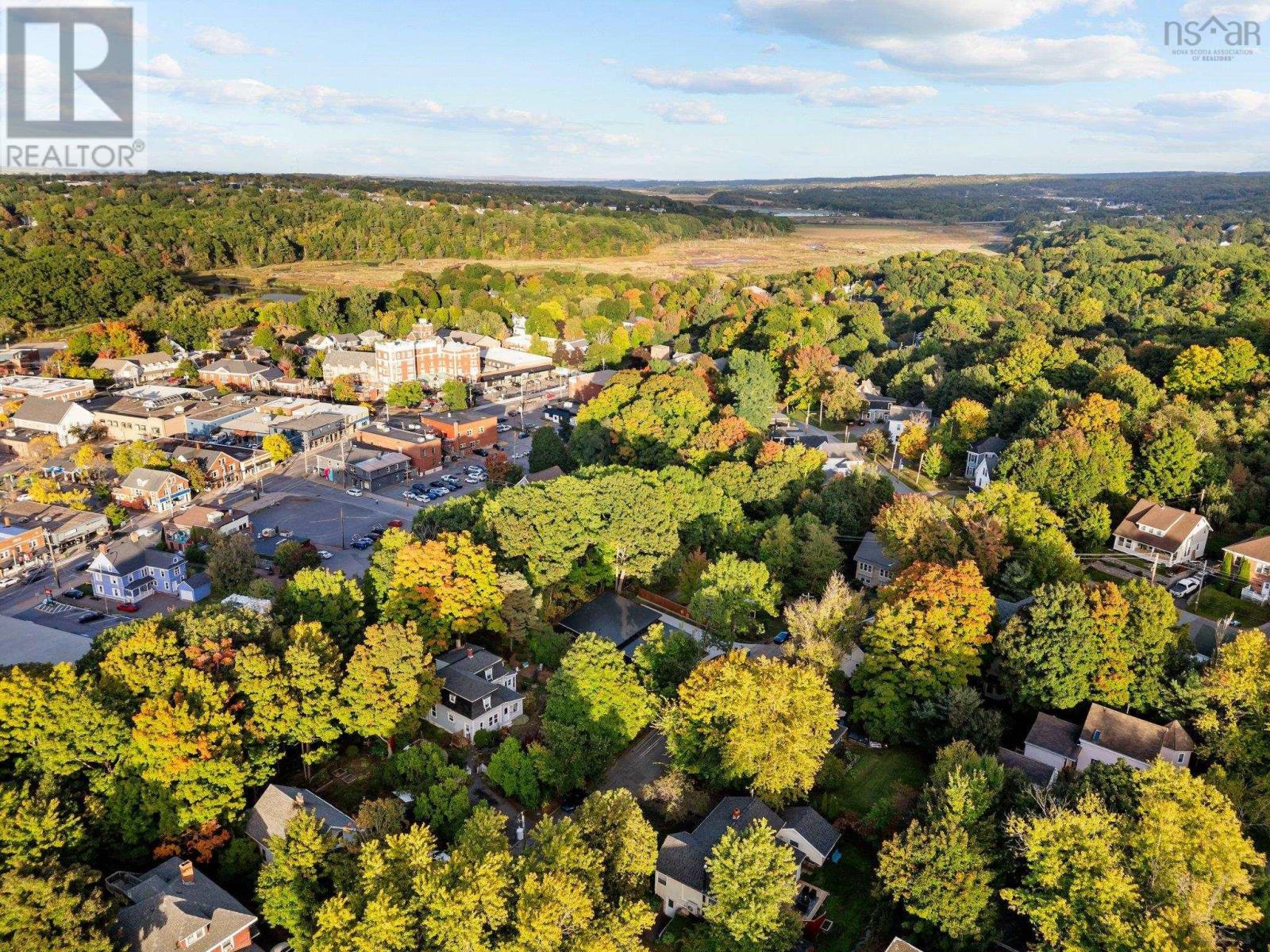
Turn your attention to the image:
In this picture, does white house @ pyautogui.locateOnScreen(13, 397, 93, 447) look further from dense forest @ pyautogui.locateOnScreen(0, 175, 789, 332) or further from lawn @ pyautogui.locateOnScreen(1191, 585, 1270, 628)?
lawn @ pyautogui.locateOnScreen(1191, 585, 1270, 628)

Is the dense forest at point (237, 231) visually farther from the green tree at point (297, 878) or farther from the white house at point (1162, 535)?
the white house at point (1162, 535)

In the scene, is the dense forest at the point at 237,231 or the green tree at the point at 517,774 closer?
Answer: the green tree at the point at 517,774

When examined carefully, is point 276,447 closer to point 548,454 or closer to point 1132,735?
point 548,454

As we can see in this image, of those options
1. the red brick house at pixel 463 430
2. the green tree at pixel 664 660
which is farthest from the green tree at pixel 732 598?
the red brick house at pixel 463 430

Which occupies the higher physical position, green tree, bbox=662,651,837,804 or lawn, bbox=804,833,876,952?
green tree, bbox=662,651,837,804

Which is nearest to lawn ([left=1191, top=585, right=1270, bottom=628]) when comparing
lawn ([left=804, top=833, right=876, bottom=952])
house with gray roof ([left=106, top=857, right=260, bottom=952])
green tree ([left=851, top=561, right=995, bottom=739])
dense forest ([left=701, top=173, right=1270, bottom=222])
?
green tree ([left=851, top=561, right=995, bottom=739])

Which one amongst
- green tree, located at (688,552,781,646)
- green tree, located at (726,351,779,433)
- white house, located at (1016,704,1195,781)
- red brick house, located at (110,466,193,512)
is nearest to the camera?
white house, located at (1016,704,1195,781)
